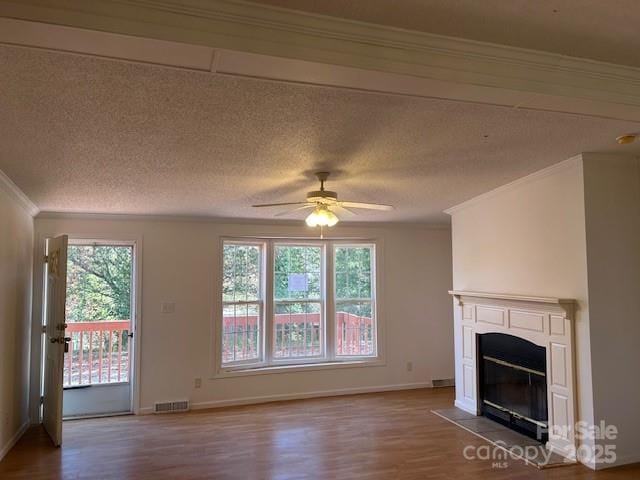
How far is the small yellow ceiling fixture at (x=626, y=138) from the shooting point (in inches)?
120

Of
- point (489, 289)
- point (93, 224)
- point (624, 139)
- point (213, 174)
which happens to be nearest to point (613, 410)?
point (489, 289)

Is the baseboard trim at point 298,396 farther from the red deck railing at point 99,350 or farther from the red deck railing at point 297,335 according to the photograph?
the red deck railing at point 99,350

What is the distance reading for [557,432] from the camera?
3.79m

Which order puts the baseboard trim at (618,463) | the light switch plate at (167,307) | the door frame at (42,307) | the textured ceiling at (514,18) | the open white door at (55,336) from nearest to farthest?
1. the textured ceiling at (514,18)
2. the baseboard trim at (618,463)
3. the open white door at (55,336)
4. the door frame at (42,307)
5. the light switch plate at (167,307)

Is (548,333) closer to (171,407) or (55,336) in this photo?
(171,407)

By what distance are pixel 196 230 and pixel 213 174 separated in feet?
6.97

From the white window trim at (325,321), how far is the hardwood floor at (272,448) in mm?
536

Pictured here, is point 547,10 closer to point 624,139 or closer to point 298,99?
point 298,99

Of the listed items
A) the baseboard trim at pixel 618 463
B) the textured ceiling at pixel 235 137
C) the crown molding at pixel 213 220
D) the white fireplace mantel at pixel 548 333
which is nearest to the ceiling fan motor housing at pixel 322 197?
the textured ceiling at pixel 235 137

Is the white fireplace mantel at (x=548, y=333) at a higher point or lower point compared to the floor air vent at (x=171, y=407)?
higher

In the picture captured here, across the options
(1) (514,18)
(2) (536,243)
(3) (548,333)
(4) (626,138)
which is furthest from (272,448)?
(1) (514,18)

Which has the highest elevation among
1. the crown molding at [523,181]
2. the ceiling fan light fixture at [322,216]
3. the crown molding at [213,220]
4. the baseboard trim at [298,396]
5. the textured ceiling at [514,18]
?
the textured ceiling at [514,18]

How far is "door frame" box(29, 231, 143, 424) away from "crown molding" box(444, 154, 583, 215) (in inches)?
141

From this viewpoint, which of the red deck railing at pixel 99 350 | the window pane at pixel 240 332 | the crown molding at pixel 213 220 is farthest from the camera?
the red deck railing at pixel 99 350
